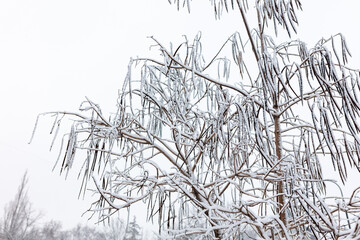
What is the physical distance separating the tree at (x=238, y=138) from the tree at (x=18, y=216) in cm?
1447

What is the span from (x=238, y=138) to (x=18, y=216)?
1533 centimetres

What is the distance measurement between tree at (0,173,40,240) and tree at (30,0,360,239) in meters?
14.5

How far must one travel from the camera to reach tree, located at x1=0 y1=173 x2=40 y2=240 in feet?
43.7

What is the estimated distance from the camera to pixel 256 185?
4.71ft

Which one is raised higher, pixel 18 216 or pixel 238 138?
pixel 238 138

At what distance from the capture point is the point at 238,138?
1062 mm

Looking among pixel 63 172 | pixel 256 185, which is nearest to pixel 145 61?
pixel 63 172

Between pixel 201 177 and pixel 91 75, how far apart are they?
38430mm

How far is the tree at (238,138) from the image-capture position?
938 mm

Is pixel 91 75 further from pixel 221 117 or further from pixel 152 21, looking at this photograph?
pixel 221 117

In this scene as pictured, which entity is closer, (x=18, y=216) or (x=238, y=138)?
(x=238, y=138)

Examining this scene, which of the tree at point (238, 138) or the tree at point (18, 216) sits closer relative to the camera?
the tree at point (238, 138)

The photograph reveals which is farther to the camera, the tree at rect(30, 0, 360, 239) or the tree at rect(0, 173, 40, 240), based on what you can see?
the tree at rect(0, 173, 40, 240)

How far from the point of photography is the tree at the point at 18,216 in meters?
13.3
